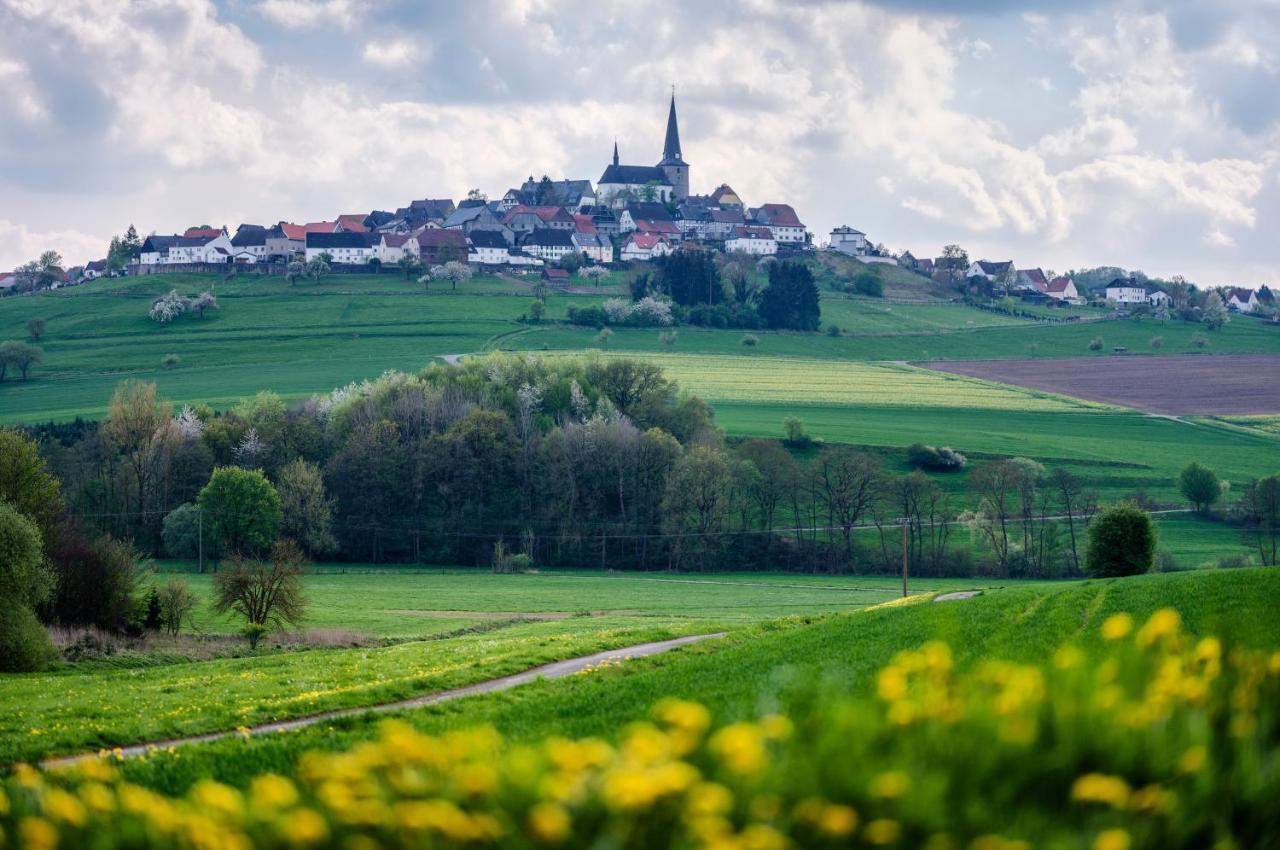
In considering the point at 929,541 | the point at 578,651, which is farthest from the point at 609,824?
the point at 929,541

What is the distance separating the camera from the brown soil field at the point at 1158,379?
405 ft

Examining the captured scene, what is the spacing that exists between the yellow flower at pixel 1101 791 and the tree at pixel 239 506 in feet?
247

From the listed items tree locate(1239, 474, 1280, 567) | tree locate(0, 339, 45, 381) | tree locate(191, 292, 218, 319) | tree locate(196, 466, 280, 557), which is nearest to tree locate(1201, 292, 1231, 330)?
tree locate(1239, 474, 1280, 567)

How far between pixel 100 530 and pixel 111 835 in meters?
87.2

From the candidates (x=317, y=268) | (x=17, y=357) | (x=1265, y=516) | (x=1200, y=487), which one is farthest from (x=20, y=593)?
(x=317, y=268)

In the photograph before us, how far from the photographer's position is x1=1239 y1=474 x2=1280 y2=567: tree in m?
78.3

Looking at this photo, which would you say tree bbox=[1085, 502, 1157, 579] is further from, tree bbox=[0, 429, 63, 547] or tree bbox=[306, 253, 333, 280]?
tree bbox=[306, 253, 333, 280]

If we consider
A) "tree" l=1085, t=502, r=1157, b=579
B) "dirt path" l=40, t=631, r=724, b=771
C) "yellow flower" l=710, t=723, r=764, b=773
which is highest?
"yellow flower" l=710, t=723, r=764, b=773

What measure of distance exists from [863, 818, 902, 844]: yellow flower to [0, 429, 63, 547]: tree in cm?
5406

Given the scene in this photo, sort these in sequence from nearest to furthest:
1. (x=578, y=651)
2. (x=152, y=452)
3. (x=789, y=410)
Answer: (x=578, y=651) → (x=152, y=452) → (x=789, y=410)

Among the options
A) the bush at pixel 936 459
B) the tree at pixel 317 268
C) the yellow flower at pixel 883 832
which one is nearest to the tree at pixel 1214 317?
the bush at pixel 936 459

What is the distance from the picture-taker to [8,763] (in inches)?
683

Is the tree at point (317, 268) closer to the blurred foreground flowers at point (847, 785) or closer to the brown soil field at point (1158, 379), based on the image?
the brown soil field at point (1158, 379)

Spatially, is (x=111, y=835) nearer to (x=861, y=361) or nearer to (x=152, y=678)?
(x=152, y=678)
